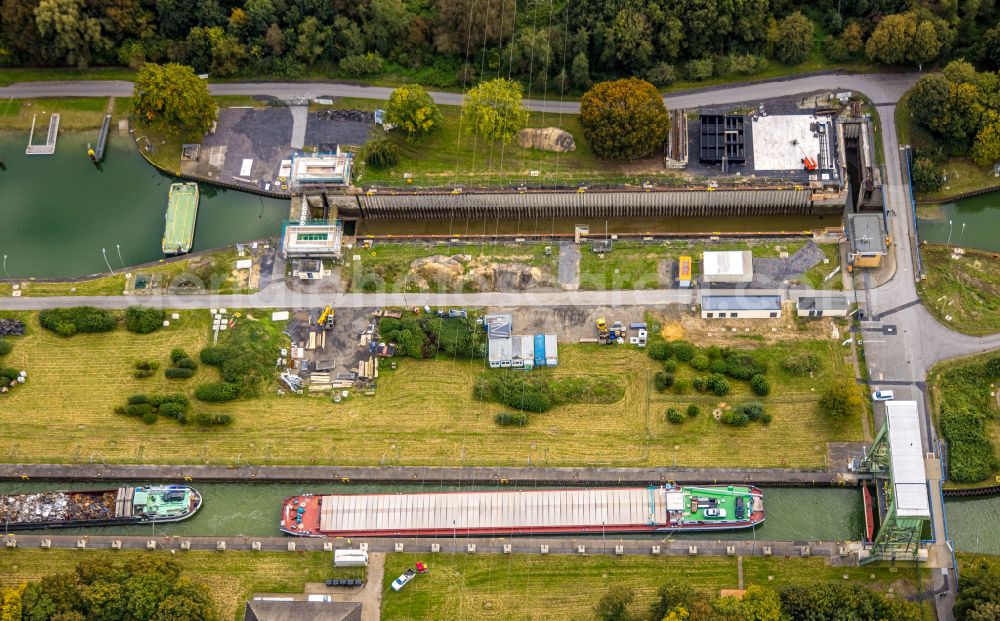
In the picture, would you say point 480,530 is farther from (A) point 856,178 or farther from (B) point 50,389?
(A) point 856,178

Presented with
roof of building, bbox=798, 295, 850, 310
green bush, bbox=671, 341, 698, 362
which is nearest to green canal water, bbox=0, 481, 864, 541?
green bush, bbox=671, 341, 698, 362

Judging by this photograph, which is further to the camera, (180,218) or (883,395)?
(180,218)

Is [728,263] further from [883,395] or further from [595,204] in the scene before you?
[883,395]

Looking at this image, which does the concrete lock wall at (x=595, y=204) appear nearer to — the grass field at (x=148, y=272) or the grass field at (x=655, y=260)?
the grass field at (x=655, y=260)

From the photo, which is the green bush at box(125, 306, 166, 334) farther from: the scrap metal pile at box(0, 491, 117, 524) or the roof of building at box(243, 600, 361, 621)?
the roof of building at box(243, 600, 361, 621)

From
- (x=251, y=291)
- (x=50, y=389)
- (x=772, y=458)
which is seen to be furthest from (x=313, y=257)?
(x=772, y=458)

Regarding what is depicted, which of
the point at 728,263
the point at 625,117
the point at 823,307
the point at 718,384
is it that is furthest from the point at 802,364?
the point at 625,117
